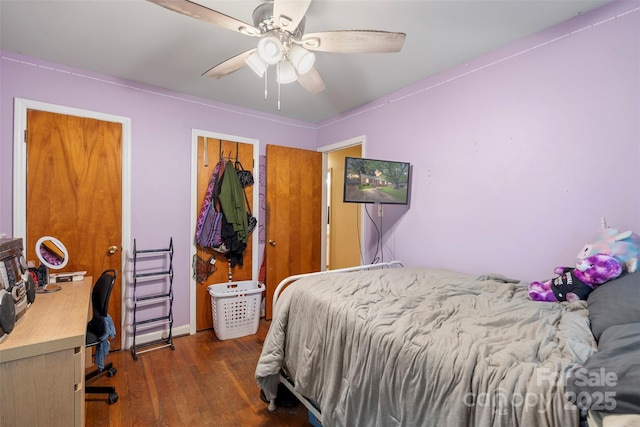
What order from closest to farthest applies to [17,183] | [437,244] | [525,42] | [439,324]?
[439,324], [525,42], [17,183], [437,244]

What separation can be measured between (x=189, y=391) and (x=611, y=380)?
2.28 metres

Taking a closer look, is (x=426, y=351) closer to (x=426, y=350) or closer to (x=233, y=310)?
(x=426, y=350)

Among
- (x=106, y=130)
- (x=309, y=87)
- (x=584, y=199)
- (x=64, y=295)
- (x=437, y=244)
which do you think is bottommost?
(x=64, y=295)

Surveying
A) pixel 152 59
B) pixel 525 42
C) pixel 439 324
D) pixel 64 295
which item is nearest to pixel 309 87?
pixel 152 59

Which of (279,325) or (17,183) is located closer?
(279,325)

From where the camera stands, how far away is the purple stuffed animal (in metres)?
1.37

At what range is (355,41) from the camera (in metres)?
1.48

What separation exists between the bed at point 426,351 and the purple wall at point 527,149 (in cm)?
39

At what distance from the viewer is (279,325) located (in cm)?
176

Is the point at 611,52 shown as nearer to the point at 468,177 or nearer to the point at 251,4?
the point at 468,177

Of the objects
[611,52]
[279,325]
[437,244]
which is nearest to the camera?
[611,52]

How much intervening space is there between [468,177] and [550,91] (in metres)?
0.72

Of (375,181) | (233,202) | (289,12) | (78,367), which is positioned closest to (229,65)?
(289,12)

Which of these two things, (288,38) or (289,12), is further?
(288,38)
